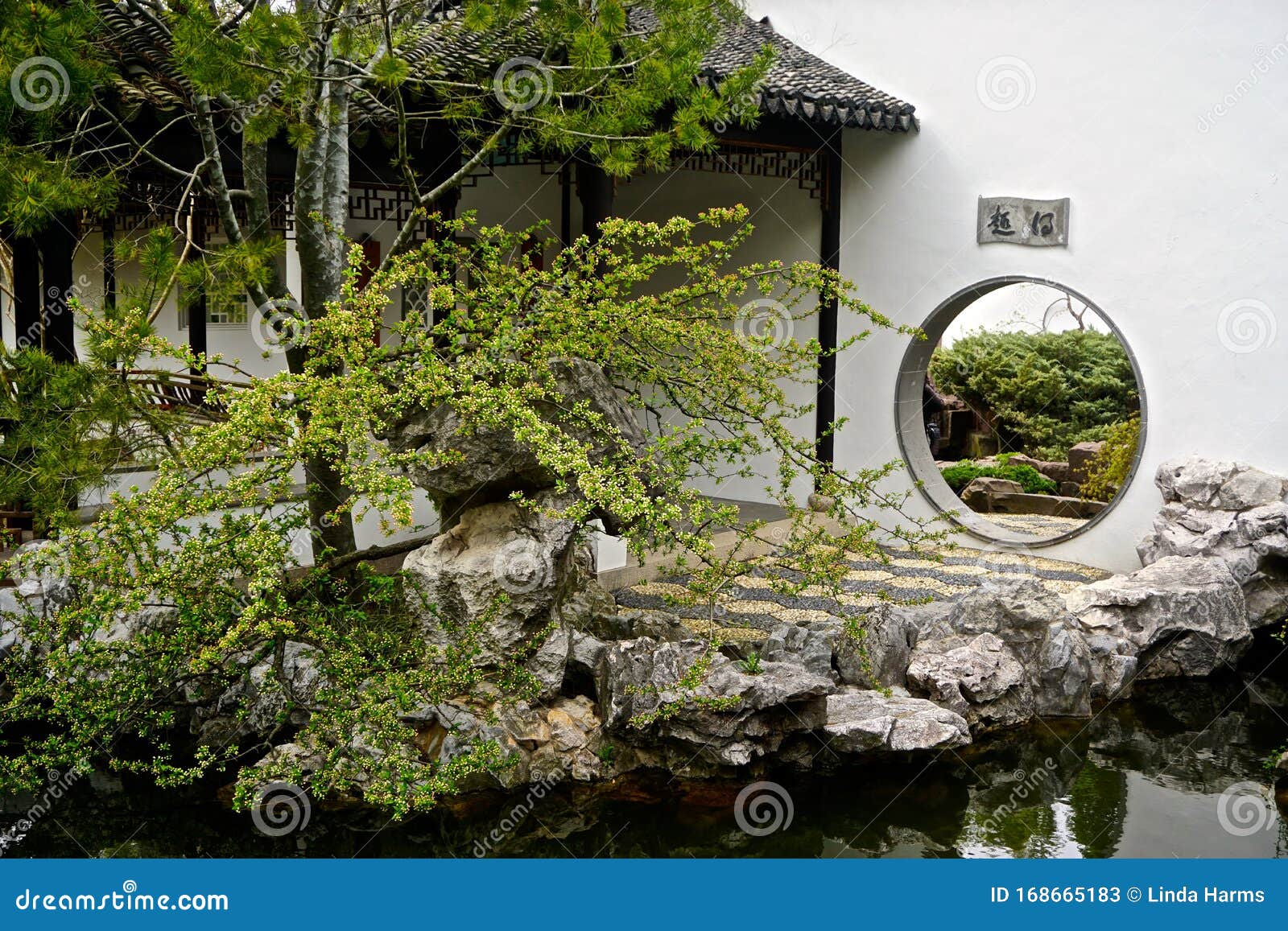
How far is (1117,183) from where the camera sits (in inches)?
362

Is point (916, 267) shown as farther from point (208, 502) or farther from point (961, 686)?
point (208, 502)

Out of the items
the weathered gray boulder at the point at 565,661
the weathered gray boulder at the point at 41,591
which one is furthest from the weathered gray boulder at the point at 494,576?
the weathered gray boulder at the point at 41,591

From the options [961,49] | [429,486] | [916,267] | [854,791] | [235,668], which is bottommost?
[854,791]

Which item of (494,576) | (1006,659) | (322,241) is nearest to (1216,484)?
(1006,659)

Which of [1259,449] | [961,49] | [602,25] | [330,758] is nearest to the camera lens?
[330,758]

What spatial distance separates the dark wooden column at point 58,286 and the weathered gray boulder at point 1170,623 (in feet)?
19.1

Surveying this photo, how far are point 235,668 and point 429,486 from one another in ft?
4.05

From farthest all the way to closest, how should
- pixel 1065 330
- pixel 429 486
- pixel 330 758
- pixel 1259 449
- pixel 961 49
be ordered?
pixel 1065 330, pixel 961 49, pixel 1259 449, pixel 429 486, pixel 330 758

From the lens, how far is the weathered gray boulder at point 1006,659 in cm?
660

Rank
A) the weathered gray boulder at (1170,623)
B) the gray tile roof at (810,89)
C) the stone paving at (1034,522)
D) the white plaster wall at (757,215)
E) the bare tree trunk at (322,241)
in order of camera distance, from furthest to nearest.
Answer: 1. the stone paving at (1034,522)
2. the white plaster wall at (757,215)
3. the gray tile roof at (810,89)
4. the weathered gray boulder at (1170,623)
5. the bare tree trunk at (322,241)

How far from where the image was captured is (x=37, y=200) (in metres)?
5.43

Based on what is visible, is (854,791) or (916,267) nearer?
(854,791)

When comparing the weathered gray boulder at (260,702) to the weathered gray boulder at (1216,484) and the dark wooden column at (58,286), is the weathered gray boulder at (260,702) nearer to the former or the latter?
the dark wooden column at (58,286)

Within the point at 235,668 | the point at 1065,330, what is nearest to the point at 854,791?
the point at 235,668
